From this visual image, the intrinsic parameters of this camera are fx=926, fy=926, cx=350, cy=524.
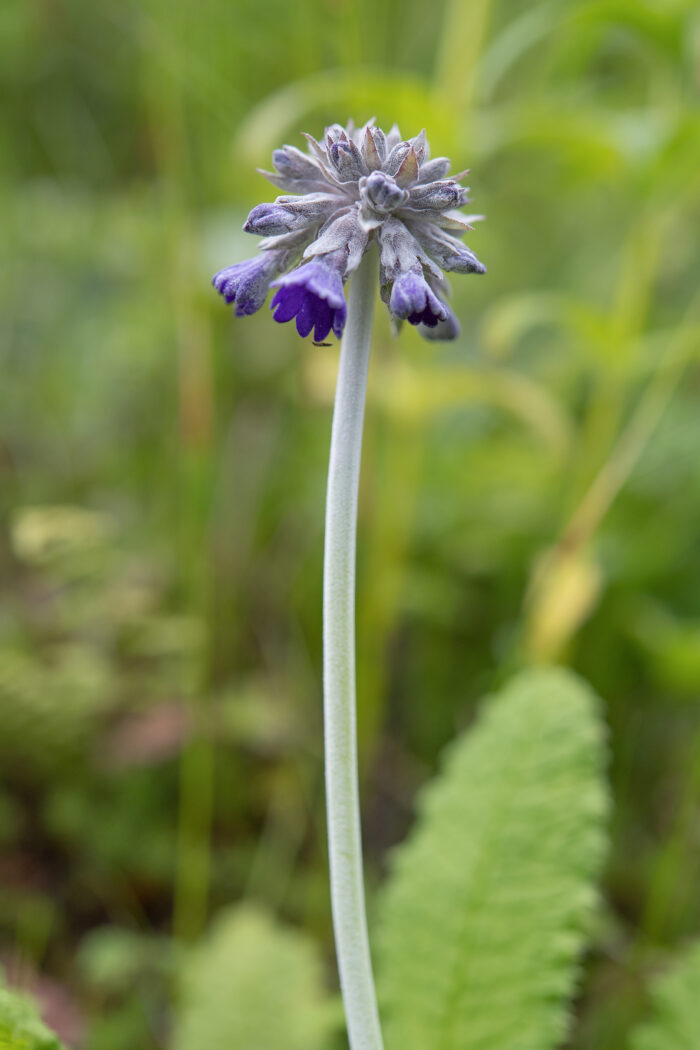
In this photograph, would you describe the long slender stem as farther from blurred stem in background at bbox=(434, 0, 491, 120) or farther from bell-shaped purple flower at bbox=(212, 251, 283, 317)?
blurred stem in background at bbox=(434, 0, 491, 120)

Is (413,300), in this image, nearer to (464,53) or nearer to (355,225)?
(355,225)

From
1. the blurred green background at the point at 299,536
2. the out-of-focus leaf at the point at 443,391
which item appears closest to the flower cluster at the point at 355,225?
the blurred green background at the point at 299,536

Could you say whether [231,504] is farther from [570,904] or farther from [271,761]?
[570,904]

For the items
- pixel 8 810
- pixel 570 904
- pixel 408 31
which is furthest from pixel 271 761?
pixel 408 31

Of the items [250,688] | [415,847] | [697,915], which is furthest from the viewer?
[250,688]

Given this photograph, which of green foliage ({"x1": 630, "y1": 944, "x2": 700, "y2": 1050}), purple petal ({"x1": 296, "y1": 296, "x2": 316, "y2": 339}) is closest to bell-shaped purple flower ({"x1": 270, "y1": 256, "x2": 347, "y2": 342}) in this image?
purple petal ({"x1": 296, "y1": 296, "x2": 316, "y2": 339})

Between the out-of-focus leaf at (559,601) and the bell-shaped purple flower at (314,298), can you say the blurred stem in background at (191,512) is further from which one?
the bell-shaped purple flower at (314,298)
